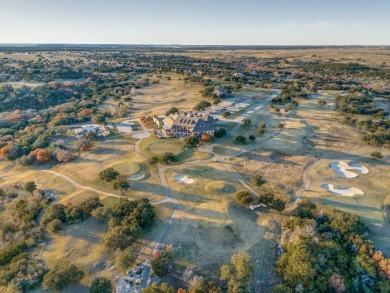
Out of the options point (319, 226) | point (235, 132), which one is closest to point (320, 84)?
point (235, 132)

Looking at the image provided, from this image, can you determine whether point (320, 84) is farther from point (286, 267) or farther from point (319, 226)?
point (286, 267)

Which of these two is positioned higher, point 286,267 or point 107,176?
point 107,176

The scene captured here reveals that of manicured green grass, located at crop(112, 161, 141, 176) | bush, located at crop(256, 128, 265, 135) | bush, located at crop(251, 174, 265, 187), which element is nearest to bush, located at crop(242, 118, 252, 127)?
bush, located at crop(256, 128, 265, 135)

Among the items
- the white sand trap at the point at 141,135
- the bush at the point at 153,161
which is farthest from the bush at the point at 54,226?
the white sand trap at the point at 141,135

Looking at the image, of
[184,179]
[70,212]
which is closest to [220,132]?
[184,179]

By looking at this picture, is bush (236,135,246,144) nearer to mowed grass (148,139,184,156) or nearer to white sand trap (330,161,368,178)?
mowed grass (148,139,184,156)

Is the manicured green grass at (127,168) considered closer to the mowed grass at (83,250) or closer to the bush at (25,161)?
the mowed grass at (83,250)
